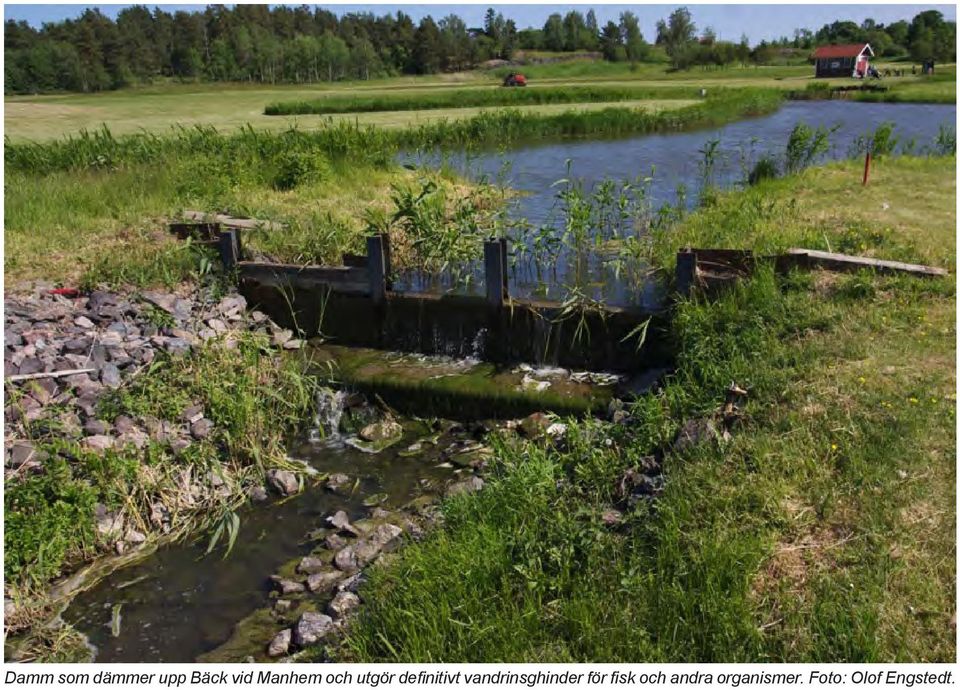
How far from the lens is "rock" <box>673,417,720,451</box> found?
6.09 m

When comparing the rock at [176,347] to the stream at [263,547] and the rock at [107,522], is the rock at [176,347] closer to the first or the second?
the stream at [263,547]

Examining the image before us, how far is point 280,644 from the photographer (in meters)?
5.28

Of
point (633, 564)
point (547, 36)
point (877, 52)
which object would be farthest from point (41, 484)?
point (547, 36)

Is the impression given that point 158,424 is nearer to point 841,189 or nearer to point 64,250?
point 64,250

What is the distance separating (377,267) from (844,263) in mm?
5422

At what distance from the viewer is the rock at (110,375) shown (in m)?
8.01

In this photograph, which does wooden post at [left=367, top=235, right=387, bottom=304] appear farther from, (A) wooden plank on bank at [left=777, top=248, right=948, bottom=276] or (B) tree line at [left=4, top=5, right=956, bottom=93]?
(B) tree line at [left=4, top=5, right=956, bottom=93]

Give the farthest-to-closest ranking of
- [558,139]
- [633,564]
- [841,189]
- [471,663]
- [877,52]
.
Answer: [877,52] → [558,139] → [841,189] → [633,564] → [471,663]

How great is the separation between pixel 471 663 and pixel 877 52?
95642 millimetres

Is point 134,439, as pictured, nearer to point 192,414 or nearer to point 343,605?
point 192,414

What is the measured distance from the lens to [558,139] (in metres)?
27.6

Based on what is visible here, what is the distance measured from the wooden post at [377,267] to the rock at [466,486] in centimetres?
374

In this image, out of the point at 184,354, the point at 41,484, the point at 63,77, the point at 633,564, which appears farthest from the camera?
the point at 63,77

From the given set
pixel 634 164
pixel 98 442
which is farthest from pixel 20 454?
pixel 634 164
